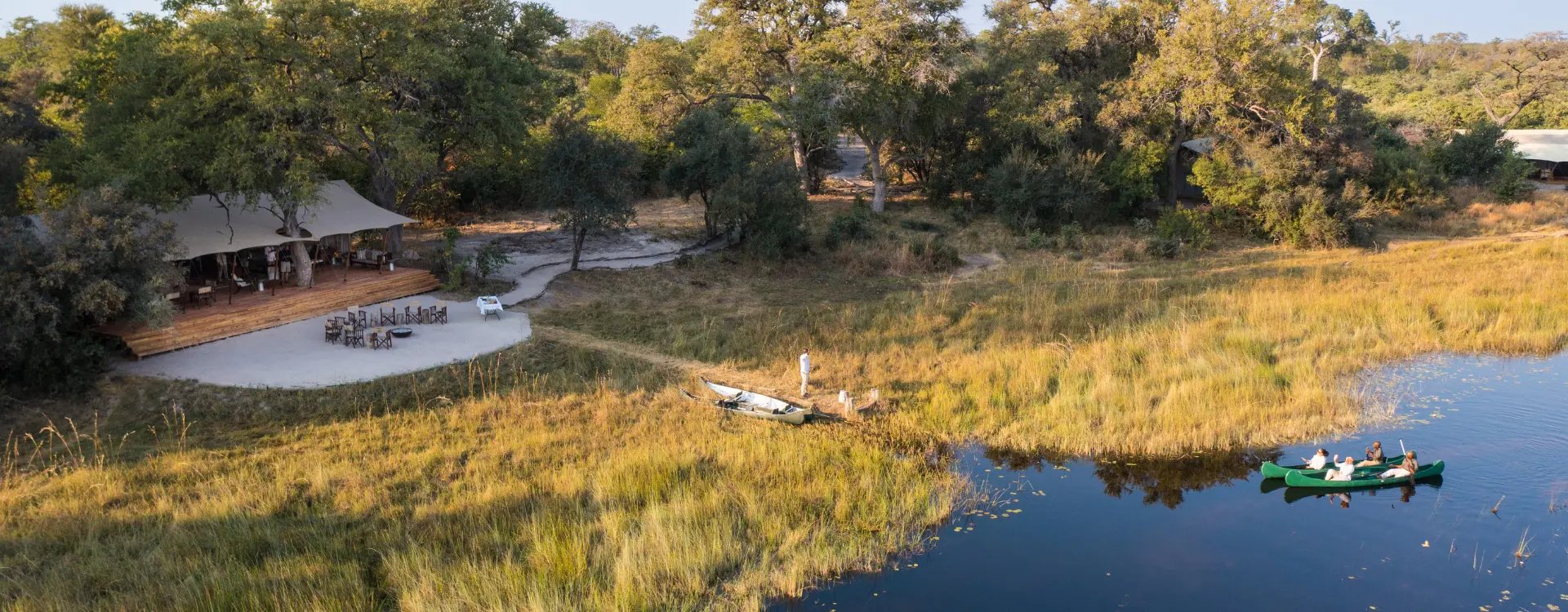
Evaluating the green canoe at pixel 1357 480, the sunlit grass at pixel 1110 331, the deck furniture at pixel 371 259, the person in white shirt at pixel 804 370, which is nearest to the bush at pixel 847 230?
the sunlit grass at pixel 1110 331

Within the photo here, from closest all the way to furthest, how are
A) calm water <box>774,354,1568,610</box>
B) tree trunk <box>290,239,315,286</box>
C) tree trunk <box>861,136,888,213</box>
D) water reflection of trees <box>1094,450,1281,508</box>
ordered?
calm water <box>774,354,1568,610</box> < water reflection of trees <box>1094,450,1281,508</box> < tree trunk <box>290,239,315,286</box> < tree trunk <box>861,136,888,213</box>

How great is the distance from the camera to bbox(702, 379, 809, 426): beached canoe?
15008 mm

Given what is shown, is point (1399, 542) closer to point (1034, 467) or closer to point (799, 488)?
point (1034, 467)

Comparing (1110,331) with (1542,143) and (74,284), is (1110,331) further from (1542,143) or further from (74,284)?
(1542,143)

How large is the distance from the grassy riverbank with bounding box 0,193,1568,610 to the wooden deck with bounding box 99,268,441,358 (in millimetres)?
1590

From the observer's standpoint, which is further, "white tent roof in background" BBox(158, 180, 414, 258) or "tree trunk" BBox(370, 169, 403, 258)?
"tree trunk" BBox(370, 169, 403, 258)

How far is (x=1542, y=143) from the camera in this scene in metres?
47.7

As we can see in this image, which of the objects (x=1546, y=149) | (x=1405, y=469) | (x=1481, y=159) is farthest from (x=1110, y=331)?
(x=1546, y=149)

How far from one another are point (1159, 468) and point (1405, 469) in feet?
10.9

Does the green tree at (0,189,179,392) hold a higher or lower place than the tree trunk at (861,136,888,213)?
lower

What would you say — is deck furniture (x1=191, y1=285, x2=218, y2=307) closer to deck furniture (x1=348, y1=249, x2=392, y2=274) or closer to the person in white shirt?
deck furniture (x1=348, y1=249, x2=392, y2=274)

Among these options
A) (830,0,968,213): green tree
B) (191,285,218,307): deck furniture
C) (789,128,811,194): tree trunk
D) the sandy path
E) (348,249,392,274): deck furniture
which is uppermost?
(830,0,968,213): green tree

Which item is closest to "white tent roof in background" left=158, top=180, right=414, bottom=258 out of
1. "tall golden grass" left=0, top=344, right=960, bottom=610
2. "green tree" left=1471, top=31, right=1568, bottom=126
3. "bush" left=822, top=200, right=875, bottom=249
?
"tall golden grass" left=0, top=344, right=960, bottom=610

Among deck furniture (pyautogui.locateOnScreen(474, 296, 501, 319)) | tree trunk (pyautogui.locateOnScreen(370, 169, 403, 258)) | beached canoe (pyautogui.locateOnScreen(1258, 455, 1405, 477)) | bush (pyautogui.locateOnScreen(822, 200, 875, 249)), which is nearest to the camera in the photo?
beached canoe (pyautogui.locateOnScreen(1258, 455, 1405, 477))
